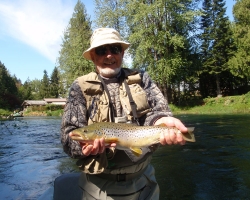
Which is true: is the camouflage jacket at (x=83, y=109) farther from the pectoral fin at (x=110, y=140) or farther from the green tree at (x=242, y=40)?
the green tree at (x=242, y=40)

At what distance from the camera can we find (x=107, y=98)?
2918 mm

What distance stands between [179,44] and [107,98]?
91.8ft

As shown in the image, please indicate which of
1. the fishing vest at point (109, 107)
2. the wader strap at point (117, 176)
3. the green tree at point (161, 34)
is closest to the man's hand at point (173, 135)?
the fishing vest at point (109, 107)

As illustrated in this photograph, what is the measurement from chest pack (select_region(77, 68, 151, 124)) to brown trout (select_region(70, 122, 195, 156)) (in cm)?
25

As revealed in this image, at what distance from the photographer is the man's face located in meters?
2.99

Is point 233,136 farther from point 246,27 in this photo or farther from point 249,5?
point 249,5

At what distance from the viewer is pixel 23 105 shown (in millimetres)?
77312

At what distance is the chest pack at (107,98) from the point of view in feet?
9.43

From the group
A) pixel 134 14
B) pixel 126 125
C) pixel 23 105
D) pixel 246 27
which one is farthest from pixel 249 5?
pixel 23 105

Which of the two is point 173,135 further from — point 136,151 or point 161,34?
point 161,34

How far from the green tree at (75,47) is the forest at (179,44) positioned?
0.14 m

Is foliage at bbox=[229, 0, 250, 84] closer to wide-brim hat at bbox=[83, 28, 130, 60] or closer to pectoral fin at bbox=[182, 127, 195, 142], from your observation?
wide-brim hat at bbox=[83, 28, 130, 60]

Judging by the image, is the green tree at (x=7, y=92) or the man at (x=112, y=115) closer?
the man at (x=112, y=115)

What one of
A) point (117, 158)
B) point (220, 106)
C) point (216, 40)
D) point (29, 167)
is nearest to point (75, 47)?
point (216, 40)
